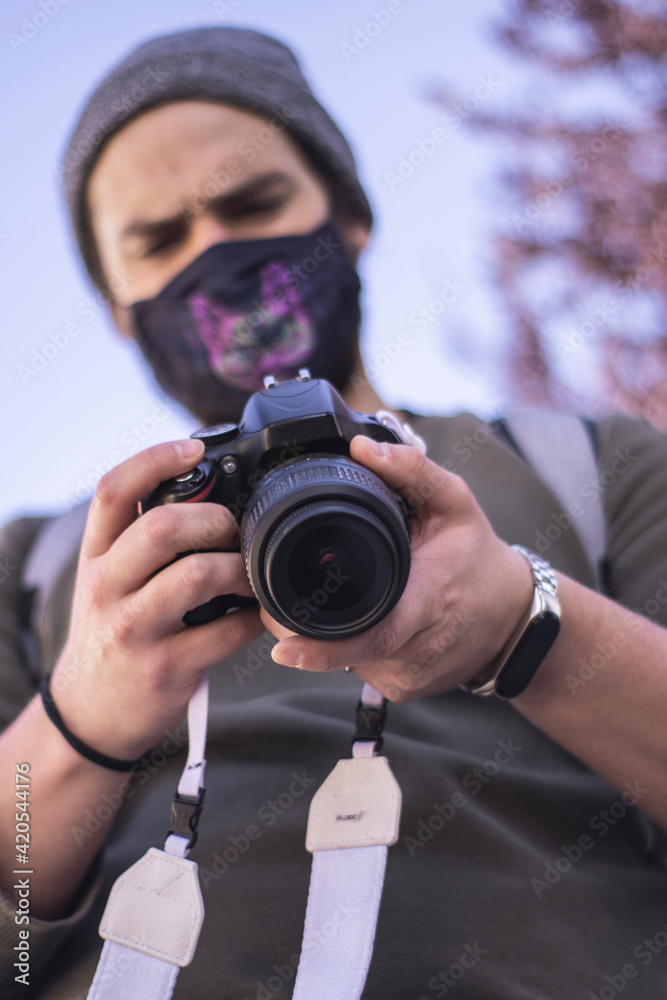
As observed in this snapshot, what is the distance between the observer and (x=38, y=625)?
5.28ft

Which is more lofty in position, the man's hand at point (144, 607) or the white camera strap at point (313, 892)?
the man's hand at point (144, 607)

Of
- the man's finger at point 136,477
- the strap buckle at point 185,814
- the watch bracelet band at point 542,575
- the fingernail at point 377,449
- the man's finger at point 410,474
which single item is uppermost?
the man's finger at point 136,477

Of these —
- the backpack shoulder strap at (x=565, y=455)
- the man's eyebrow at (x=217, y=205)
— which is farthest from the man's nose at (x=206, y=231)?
the backpack shoulder strap at (x=565, y=455)

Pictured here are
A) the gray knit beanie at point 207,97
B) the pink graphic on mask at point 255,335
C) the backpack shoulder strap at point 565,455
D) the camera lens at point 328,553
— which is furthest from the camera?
the gray knit beanie at point 207,97

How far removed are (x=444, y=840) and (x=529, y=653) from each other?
0.35m

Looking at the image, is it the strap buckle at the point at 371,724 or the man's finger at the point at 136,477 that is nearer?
the man's finger at the point at 136,477

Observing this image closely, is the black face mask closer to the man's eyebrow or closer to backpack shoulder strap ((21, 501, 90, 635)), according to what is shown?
the man's eyebrow

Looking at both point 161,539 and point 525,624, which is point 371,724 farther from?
point 161,539

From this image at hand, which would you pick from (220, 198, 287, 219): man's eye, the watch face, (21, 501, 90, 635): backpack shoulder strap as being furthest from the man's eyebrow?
the watch face

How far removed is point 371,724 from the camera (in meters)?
1.13

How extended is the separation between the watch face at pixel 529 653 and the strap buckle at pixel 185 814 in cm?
49

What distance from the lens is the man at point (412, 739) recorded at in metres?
0.99

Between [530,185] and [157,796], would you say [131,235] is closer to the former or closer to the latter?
[157,796]

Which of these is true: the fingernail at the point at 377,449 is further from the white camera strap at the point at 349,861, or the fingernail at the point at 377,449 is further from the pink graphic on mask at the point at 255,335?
the pink graphic on mask at the point at 255,335
